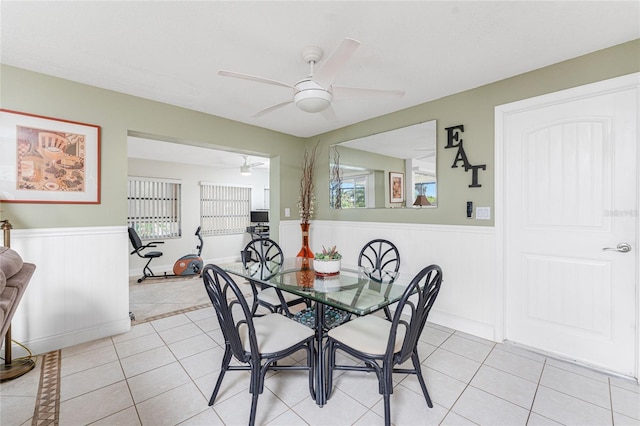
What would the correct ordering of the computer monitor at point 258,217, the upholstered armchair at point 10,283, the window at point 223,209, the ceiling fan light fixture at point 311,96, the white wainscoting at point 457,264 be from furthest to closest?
1. the computer monitor at point 258,217
2. the window at point 223,209
3. the white wainscoting at point 457,264
4. the ceiling fan light fixture at point 311,96
5. the upholstered armchair at point 10,283

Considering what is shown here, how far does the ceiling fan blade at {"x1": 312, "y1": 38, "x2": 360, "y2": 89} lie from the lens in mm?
1469

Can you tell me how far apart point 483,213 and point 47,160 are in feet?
12.9

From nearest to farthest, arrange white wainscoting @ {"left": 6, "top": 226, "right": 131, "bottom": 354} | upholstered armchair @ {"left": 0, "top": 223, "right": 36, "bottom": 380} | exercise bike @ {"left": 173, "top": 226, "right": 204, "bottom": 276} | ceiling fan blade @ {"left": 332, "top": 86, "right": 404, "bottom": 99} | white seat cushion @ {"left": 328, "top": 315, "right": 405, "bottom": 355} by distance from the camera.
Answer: upholstered armchair @ {"left": 0, "top": 223, "right": 36, "bottom": 380}
white seat cushion @ {"left": 328, "top": 315, "right": 405, "bottom": 355}
ceiling fan blade @ {"left": 332, "top": 86, "right": 404, "bottom": 99}
white wainscoting @ {"left": 6, "top": 226, "right": 131, "bottom": 354}
exercise bike @ {"left": 173, "top": 226, "right": 204, "bottom": 276}

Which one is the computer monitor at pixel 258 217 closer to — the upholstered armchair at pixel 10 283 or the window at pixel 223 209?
the window at pixel 223 209

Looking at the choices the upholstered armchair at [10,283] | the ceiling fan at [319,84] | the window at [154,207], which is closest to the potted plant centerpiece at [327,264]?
the ceiling fan at [319,84]

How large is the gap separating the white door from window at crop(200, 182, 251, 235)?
6044mm

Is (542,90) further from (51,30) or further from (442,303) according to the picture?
(51,30)

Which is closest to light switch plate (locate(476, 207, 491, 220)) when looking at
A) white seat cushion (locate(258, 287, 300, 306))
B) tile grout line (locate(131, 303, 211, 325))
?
white seat cushion (locate(258, 287, 300, 306))

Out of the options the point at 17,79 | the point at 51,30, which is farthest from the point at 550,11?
the point at 17,79

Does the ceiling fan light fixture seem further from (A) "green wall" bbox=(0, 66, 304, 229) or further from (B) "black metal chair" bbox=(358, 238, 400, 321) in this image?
(A) "green wall" bbox=(0, 66, 304, 229)

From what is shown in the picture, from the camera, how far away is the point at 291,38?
6.20 feet

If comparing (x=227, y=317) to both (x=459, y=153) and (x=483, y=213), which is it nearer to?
(x=483, y=213)

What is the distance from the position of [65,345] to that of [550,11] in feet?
14.5

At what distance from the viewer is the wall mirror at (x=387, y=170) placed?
120 inches
